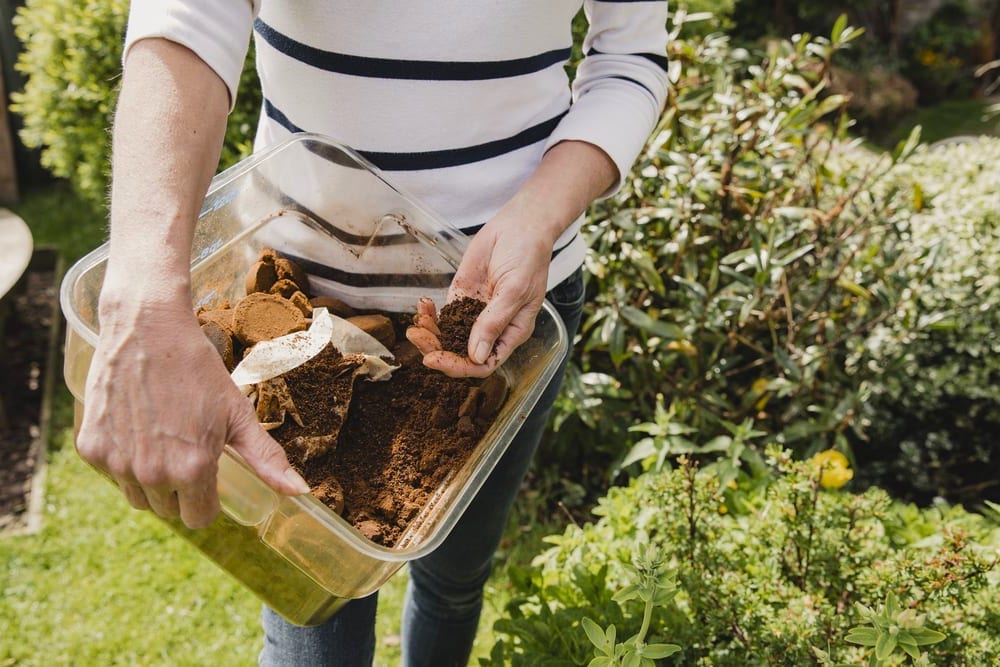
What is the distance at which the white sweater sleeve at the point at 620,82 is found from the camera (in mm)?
1405

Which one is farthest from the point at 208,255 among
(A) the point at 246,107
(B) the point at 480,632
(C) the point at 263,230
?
(A) the point at 246,107

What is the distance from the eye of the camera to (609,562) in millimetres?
1956

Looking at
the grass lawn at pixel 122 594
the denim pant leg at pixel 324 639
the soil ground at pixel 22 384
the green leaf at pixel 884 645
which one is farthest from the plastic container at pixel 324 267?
the soil ground at pixel 22 384

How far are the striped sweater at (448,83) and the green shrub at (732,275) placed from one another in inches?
39.2

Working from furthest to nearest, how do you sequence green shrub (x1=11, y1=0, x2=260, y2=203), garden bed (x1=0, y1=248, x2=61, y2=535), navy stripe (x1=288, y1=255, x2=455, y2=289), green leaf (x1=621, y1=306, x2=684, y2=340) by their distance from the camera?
green shrub (x1=11, y1=0, x2=260, y2=203) < garden bed (x1=0, y1=248, x2=61, y2=535) < green leaf (x1=621, y1=306, x2=684, y2=340) < navy stripe (x1=288, y1=255, x2=455, y2=289)

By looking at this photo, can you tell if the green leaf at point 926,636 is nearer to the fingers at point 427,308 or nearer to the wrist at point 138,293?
the fingers at point 427,308

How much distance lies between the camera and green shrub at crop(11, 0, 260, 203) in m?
3.28

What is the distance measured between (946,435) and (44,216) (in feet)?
14.5

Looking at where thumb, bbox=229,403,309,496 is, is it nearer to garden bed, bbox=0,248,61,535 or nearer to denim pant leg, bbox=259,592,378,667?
denim pant leg, bbox=259,592,378,667

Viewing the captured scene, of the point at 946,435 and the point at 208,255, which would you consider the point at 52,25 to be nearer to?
the point at 208,255

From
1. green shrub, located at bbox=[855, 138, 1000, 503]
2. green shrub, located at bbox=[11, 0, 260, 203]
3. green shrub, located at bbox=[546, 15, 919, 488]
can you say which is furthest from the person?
green shrub, located at bbox=[11, 0, 260, 203]

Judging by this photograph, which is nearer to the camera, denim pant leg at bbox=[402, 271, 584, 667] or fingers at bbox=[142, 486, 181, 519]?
fingers at bbox=[142, 486, 181, 519]

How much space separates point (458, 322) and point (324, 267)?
0.89 feet

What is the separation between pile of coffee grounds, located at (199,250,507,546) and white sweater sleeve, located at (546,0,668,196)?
0.39 metres
